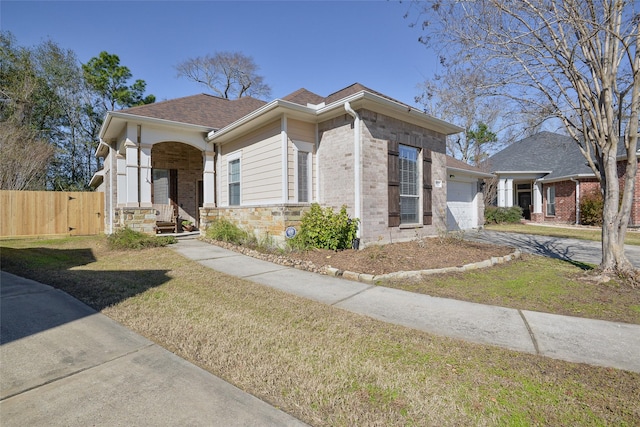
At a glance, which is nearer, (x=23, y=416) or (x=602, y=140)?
(x=23, y=416)

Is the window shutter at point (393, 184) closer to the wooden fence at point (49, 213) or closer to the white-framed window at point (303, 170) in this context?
the white-framed window at point (303, 170)

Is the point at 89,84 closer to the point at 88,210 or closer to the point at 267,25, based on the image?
the point at 88,210

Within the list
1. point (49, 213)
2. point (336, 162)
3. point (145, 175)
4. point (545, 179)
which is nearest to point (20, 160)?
point (49, 213)

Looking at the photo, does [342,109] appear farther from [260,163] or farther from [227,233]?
[227,233]

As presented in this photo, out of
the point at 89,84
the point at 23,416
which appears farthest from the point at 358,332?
the point at 89,84

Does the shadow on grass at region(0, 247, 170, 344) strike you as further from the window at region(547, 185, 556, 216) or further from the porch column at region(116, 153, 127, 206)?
the window at region(547, 185, 556, 216)

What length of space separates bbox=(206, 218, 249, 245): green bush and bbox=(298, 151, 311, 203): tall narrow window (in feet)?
6.72

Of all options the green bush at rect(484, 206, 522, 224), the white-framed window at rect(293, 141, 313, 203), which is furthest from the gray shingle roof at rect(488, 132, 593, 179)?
the white-framed window at rect(293, 141, 313, 203)

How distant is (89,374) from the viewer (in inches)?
93.6

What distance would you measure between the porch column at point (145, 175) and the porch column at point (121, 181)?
20.9 inches

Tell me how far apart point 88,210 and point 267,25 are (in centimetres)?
1089

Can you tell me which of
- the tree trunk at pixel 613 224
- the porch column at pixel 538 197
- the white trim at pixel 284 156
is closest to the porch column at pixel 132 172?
the white trim at pixel 284 156

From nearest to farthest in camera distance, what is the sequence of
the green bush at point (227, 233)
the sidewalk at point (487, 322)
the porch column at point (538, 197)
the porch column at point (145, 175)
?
the sidewalk at point (487, 322) → the green bush at point (227, 233) → the porch column at point (145, 175) → the porch column at point (538, 197)

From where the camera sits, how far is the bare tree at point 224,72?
26703 millimetres
